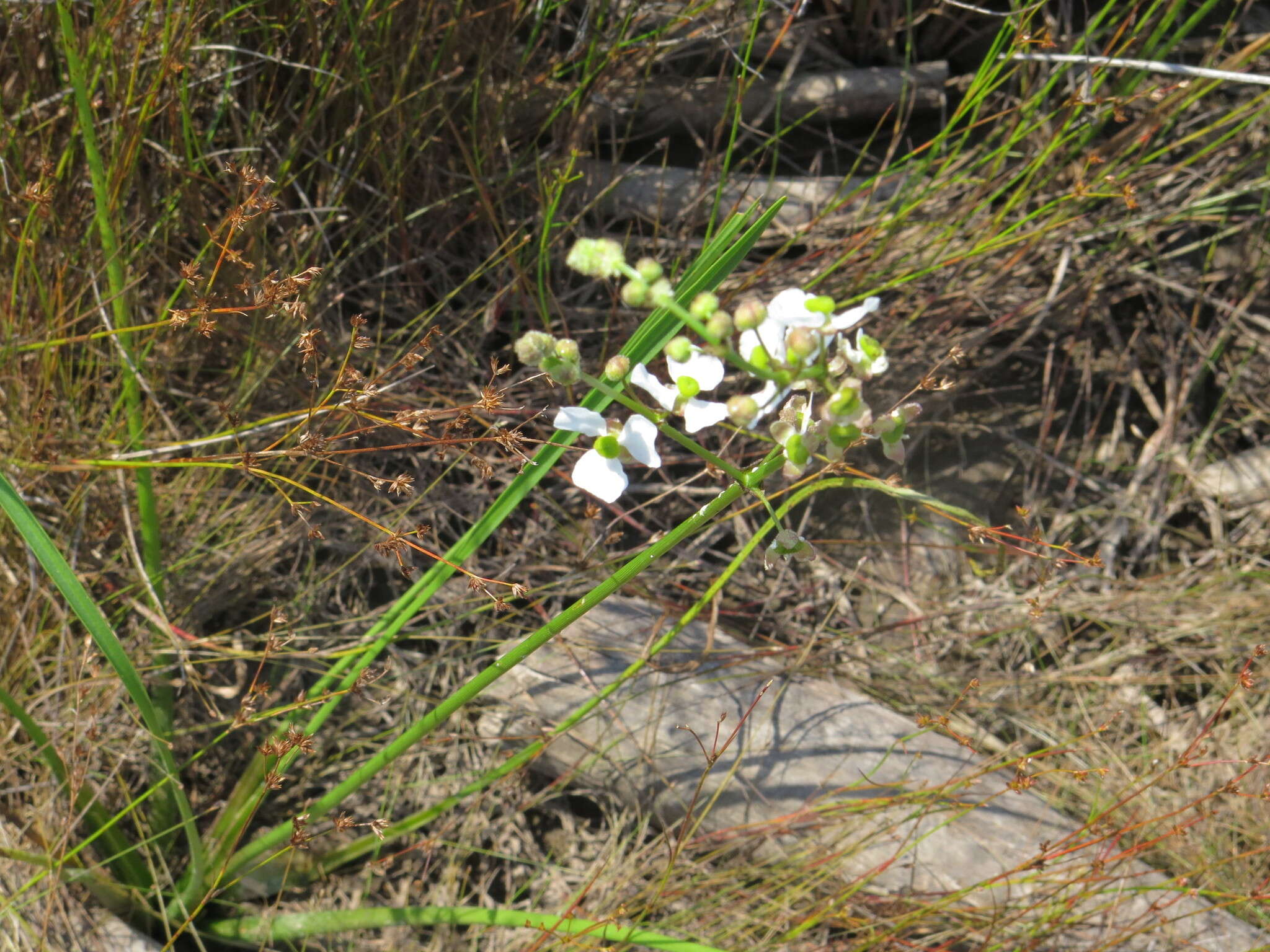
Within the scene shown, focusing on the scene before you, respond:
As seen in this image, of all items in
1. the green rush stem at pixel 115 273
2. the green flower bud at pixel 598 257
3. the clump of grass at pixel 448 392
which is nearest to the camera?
the green flower bud at pixel 598 257

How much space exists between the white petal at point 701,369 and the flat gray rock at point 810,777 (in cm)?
87

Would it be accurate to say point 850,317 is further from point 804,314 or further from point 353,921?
point 353,921

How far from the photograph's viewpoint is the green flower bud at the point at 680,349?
71 cm

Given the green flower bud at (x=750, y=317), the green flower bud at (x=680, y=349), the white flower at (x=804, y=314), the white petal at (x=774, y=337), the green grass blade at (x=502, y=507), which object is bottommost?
the green grass blade at (x=502, y=507)

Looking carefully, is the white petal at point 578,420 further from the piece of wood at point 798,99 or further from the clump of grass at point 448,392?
the piece of wood at point 798,99

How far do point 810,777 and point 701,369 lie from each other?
3.69ft

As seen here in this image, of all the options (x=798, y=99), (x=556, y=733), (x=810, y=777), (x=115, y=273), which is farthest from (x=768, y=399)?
(x=798, y=99)

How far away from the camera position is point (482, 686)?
3.36 feet

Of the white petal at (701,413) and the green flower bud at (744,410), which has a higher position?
the green flower bud at (744,410)

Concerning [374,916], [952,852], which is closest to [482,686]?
[374,916]

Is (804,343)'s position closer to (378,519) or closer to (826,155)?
(378,519)

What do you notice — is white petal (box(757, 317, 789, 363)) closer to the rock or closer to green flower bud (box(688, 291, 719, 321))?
green flower bud (box(688, 291, 719, 321))

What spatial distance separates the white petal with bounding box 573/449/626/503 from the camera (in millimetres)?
806

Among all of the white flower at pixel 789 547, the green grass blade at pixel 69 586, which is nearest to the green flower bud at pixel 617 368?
the white flower at pixel 789 547
